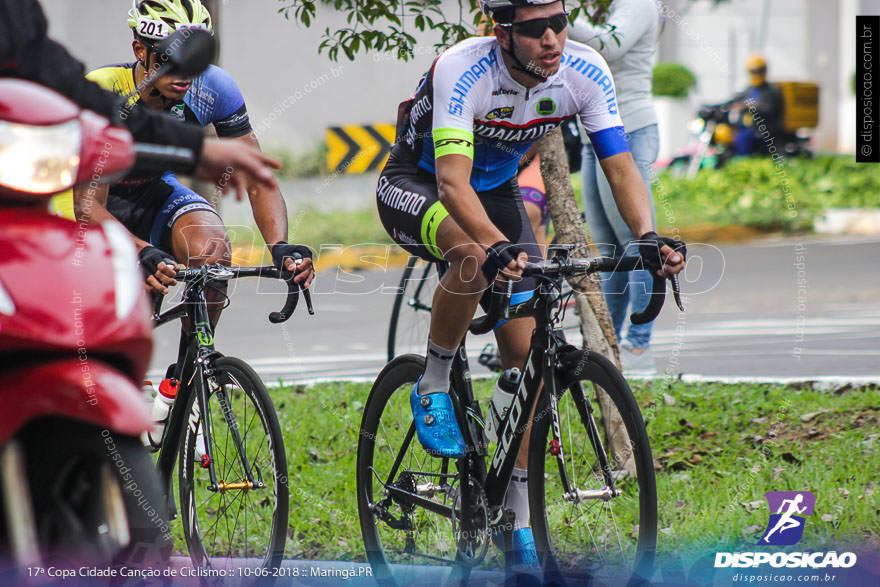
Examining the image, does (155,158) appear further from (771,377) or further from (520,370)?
(771,377)

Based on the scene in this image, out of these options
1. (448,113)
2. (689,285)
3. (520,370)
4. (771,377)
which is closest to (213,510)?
(520,370)

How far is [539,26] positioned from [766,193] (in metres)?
14.1

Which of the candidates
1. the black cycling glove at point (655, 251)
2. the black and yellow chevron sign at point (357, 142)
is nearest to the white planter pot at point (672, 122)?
the black and yellow chevron sign at point (357, 142)

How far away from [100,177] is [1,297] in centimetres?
36

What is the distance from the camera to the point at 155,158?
8.79 feet

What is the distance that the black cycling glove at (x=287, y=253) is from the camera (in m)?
3.87

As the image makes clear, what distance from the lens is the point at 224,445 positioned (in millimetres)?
4113

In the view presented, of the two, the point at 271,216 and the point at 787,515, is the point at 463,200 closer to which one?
the point at 271,216

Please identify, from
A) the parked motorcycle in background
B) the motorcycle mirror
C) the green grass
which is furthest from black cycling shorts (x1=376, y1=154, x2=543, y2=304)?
the parked motorcycle in background

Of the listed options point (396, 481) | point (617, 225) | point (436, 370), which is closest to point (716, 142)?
point (617, 225)

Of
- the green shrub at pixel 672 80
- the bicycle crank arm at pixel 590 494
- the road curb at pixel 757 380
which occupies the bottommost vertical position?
the road curb at pixel 757 380

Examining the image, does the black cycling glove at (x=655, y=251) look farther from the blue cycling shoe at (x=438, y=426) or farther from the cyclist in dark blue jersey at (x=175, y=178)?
the cyclist in dark blue jersey at (x=175, y=178)

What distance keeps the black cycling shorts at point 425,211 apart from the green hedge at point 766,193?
11.9 meters

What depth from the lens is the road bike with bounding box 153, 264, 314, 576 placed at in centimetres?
394
